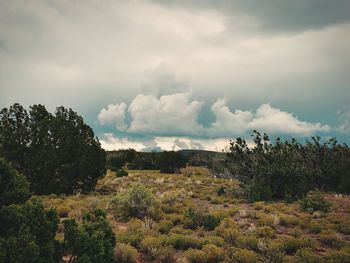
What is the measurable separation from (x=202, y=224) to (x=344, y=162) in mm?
22178

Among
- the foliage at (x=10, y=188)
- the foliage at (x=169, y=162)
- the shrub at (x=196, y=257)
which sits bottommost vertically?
the shrub at (x=196, y=257)

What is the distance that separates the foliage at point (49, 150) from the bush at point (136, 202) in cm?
914

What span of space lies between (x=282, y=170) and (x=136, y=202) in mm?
12104

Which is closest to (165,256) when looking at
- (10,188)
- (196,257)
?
(196,257)

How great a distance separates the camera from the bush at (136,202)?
16.6 metres

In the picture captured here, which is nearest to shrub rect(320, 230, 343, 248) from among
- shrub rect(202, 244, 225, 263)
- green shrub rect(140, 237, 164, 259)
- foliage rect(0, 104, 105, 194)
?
shrub rect(202, 244, 225, 263)

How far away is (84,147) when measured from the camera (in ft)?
89.2

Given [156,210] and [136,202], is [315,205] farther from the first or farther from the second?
[136,202]

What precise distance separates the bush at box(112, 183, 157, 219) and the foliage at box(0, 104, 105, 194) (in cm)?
914

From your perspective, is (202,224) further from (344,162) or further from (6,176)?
(344,162)

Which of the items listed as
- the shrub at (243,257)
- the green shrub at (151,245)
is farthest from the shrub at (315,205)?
the green shrub at (151,245)

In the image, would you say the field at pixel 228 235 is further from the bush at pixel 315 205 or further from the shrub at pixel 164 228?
the bush at pixel 315 205

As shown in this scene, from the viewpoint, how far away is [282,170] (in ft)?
80.3

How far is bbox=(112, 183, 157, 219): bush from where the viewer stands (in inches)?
655
